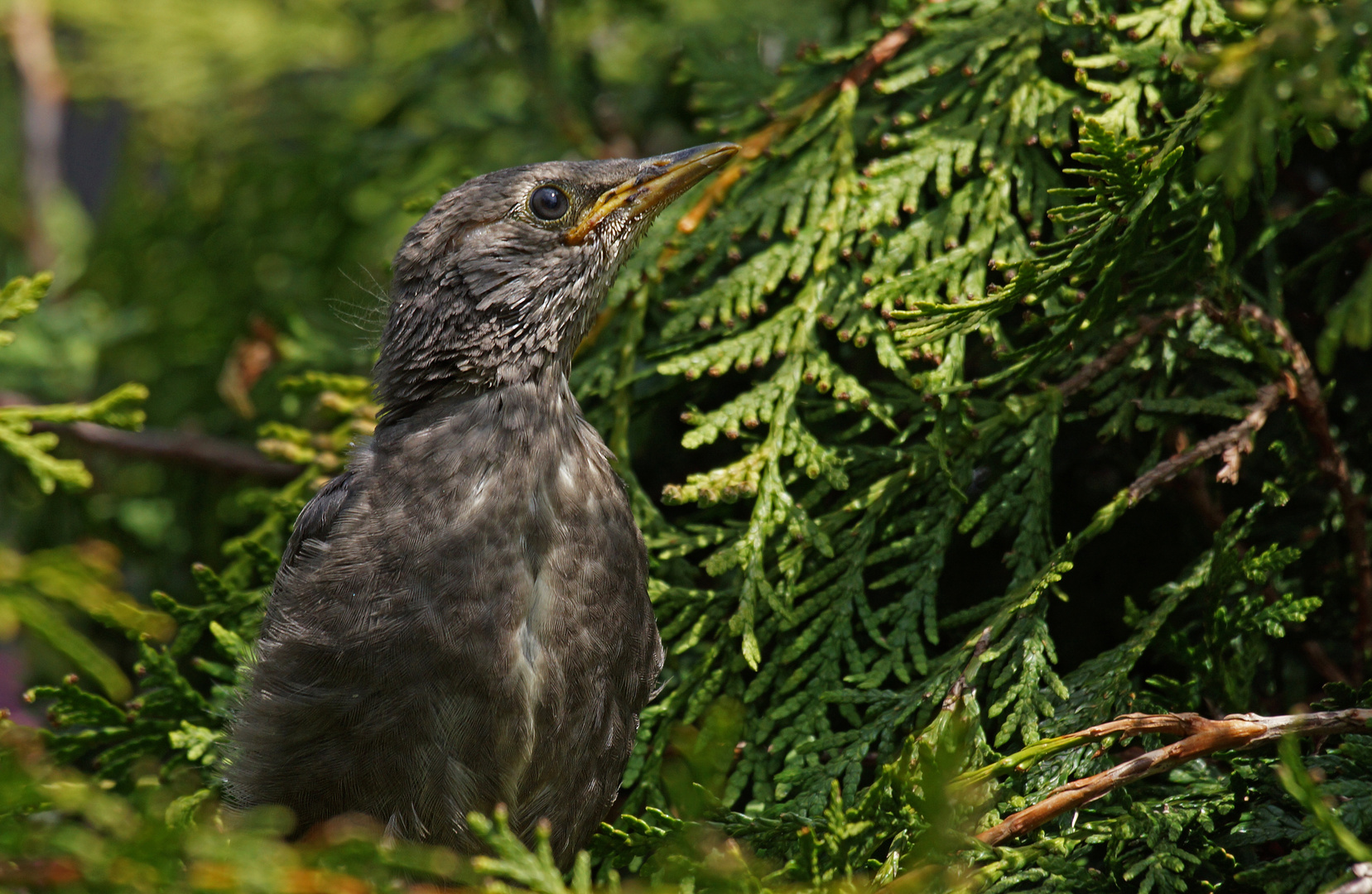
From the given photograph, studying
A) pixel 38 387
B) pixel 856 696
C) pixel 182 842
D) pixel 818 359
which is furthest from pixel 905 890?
pixel 38 387

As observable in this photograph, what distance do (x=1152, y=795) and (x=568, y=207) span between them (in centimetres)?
183

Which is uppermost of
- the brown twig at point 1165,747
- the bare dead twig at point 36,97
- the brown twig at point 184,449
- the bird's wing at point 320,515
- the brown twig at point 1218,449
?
the bare dead twig at point 36,97

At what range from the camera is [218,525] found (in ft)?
12.6

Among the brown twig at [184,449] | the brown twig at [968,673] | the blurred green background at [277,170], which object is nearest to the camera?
the brown twig at [968,673]

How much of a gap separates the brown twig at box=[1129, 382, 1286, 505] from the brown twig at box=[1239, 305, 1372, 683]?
6 centimetres

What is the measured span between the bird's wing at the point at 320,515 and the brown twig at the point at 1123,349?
159 centimetres

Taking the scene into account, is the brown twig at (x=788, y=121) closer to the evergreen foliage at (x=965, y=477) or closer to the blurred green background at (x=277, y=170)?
the evergreen foliage at (x=965, y=477)

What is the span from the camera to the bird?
227 centimetres

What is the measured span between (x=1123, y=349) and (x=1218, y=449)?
30 cm

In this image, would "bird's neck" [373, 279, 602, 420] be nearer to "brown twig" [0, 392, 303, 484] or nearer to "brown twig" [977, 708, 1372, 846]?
"brown twig" [0, 392, 303, 484]

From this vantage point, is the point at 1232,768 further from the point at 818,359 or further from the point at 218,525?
the point at 218,525

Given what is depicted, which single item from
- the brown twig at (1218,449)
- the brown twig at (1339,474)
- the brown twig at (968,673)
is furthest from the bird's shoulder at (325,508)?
the brown twig at (1339,474)

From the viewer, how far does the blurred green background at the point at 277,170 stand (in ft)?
12.5

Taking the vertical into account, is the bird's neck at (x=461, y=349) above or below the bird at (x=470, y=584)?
above
